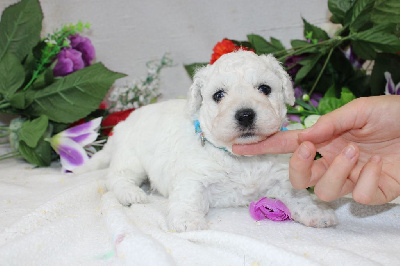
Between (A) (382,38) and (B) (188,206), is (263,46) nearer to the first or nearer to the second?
(A) (382,38)

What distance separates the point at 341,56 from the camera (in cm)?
324

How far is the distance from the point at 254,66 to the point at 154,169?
0.89m

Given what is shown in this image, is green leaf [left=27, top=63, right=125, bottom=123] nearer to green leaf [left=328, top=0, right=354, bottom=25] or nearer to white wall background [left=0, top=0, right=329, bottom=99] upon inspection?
white wall background [left=0, top=0, right=329, bottom=99]

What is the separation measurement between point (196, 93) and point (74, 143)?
4.01ft

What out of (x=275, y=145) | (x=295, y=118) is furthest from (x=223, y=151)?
(x=295, y=118)

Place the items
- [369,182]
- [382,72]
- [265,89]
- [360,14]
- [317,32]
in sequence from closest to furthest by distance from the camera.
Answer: [369,182] → [265,89] → [360,14] → [382,72] → [317,32]

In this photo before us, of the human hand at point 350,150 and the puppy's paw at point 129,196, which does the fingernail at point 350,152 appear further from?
the puppy's paw at point 129,196

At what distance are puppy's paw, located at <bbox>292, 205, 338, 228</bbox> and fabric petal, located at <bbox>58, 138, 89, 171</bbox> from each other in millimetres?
1696

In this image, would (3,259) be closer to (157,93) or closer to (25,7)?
(25,7)

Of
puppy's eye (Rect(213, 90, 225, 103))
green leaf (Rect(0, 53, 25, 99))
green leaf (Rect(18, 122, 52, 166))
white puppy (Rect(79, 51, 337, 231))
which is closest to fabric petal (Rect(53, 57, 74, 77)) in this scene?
green leaf (Rect(0, 53, 25, 99))

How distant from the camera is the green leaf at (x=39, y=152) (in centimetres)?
314

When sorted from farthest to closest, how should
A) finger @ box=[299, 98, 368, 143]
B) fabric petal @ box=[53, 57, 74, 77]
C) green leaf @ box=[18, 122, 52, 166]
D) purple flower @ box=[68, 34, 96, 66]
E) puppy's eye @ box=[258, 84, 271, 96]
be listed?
purple flower @ box=[68, 34, 96, 66], fabric petal @ box=[53, 57, 74, 77], green leaf @ box=[18, 122, 52, 166], puppy's eye @ box=[258, 84, 271, 96], finger @ box=[299, 98, 368, 143]

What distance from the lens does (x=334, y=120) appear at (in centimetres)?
174

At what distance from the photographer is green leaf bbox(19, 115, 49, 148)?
299 cm
